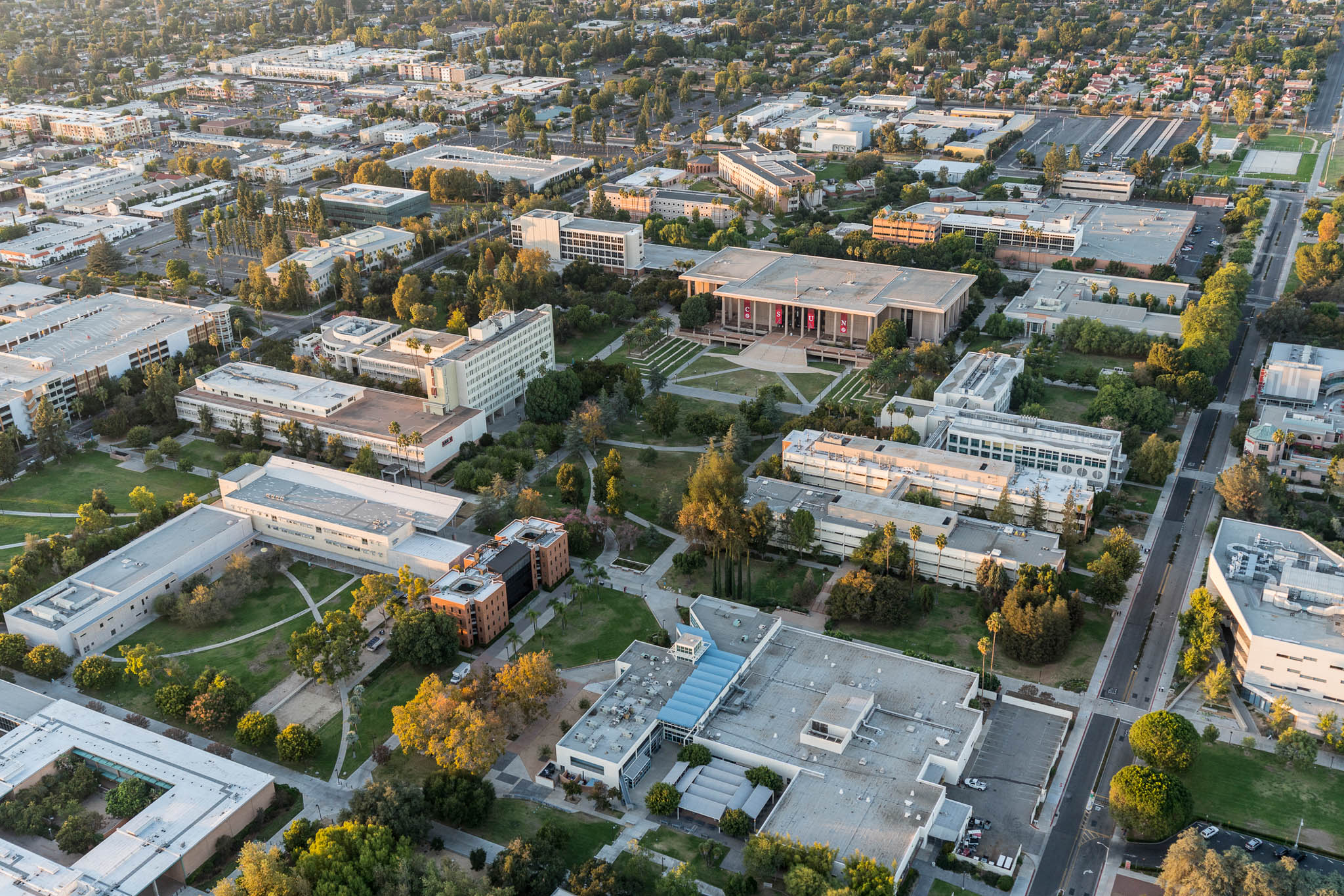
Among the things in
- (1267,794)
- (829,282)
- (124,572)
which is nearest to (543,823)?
(124,572)

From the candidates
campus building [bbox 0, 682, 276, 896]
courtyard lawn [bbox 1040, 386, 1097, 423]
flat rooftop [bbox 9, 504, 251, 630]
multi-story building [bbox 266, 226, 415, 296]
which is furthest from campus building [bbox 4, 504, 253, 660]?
courtyard lawn [bbox 1040, 386, 1097, 423]

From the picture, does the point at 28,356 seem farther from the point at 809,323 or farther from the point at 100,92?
the point at 100,92

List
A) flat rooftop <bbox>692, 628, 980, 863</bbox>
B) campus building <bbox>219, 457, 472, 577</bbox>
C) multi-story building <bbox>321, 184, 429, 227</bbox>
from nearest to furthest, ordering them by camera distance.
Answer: flat rooftop <bbox>692, 628, 980, 863</bbox>, campus building <bbox>219, 457, 472, 577</bbox>, multi-story building <bbox>321, 184, 429, 227</bbox>

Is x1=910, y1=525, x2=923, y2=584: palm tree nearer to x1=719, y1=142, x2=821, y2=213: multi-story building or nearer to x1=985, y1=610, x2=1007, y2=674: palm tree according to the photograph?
x1=985, y1=610, x2=1007, y2=674: palm tree

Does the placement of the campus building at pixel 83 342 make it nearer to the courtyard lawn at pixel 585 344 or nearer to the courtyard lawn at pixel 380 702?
the courtyard lawn at pixel 585 344

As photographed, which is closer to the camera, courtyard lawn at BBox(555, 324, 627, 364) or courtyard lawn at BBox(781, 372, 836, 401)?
courtyard lawn at BBox(781, 372, 836, 401)

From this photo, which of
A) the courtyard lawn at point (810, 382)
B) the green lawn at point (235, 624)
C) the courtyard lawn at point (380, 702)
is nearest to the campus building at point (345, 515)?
the green lawn at point (235, 624)

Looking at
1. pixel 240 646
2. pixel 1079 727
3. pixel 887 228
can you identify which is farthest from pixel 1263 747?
pixel 887 228
